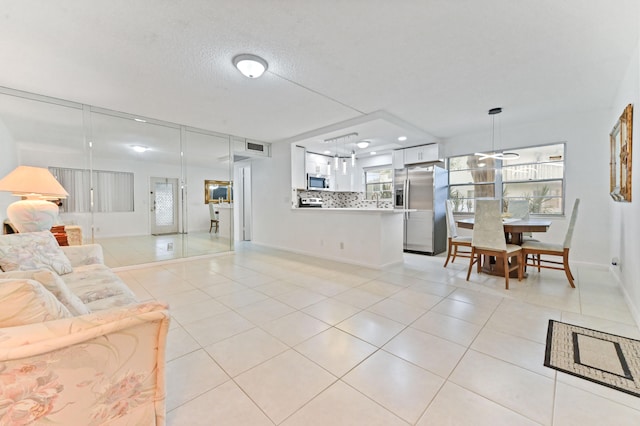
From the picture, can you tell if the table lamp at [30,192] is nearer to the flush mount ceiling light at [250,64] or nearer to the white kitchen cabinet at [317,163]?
the flush mount ceiling light at [250,64]

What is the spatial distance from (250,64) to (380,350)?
2769 millimetres

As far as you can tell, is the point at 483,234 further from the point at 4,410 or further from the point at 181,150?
the point at 181,150

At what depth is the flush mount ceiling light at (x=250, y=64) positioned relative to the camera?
2486mm

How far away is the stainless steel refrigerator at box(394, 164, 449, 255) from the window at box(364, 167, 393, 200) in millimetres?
706

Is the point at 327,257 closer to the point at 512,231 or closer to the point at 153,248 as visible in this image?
the point at 512,231

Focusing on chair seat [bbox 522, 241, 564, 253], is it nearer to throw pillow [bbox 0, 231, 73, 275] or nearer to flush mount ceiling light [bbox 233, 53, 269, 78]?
flush mount ceiling light [bbox 233, 53, 269, 78]

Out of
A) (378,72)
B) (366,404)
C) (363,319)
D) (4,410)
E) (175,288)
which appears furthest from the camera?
(175,288)

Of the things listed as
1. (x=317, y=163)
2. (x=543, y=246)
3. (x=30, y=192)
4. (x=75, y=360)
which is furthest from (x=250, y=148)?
(x=543, y=246)

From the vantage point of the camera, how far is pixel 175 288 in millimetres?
3217

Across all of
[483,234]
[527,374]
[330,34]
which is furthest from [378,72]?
[527,374]

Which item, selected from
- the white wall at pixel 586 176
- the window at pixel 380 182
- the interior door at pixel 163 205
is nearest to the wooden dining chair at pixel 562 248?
the white wall at pixel 586 176

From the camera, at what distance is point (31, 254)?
199 cm

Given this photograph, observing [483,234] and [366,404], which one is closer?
[366,404]

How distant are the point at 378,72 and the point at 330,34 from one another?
0.83 metres
